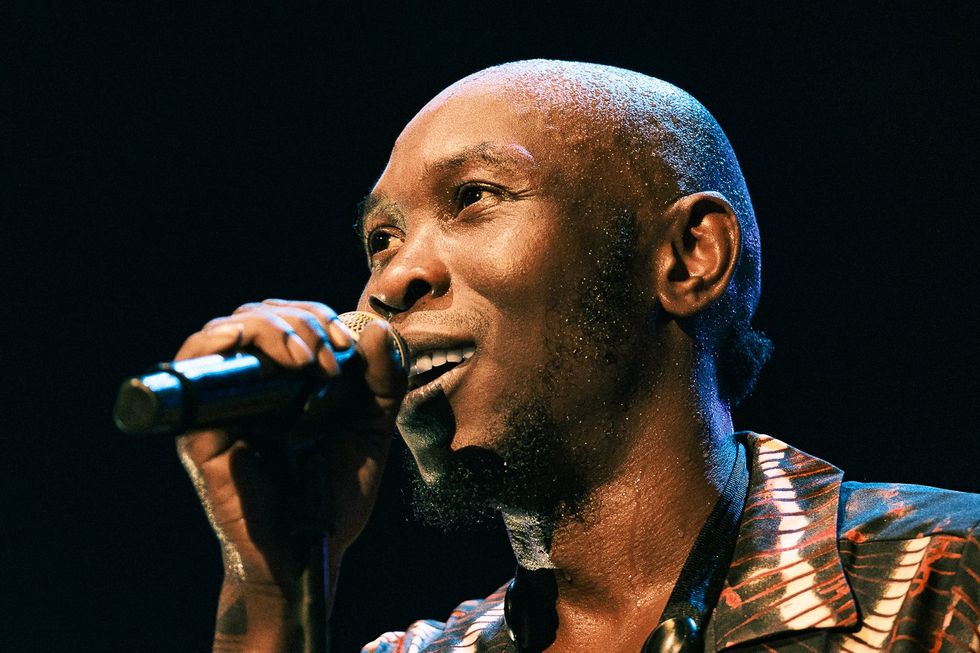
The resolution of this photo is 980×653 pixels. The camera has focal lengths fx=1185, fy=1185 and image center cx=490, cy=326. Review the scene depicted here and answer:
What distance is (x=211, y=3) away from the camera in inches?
143

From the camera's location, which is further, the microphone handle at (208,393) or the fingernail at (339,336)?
the fingernail at (339,336)

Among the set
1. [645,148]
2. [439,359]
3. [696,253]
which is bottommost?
[439,359]

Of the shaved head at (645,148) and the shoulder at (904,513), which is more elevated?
the shaved head at (645,148)

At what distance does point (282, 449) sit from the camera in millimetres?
1677

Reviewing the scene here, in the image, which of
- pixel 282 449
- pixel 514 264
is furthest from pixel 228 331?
pixel 514 264

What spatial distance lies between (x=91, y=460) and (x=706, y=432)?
2040mm

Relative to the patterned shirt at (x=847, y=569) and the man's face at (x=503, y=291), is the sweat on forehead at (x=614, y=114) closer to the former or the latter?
the man's face at (x=503, y=291)

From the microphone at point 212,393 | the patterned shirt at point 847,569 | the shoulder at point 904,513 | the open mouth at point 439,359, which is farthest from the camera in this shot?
the open mouth at point 439,359

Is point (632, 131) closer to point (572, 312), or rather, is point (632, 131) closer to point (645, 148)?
point (645, 148)

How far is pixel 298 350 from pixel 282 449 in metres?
0.15

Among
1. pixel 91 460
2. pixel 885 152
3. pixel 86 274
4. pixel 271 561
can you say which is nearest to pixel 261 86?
pixel 86 274

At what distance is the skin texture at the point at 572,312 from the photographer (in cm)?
228

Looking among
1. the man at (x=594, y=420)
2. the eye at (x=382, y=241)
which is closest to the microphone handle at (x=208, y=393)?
the man at (x=594, y=420)

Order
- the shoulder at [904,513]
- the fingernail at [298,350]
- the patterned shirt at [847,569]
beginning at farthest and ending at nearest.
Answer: the shoulder at [904,513] → the patterned shirt at [847,569] → the fingernail at [298,350]
